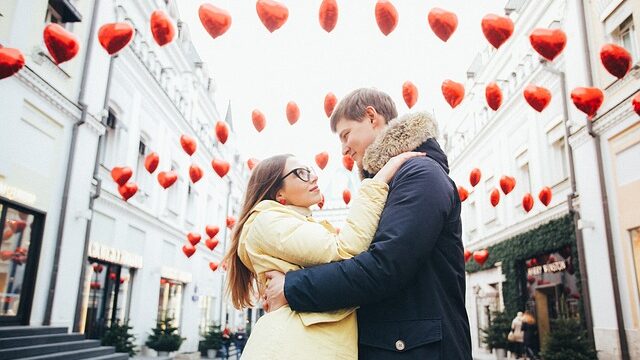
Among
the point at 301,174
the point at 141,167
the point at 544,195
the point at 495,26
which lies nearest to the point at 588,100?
the point at 495,26

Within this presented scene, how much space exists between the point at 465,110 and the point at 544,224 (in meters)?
10.9

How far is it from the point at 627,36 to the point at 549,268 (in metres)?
6.73

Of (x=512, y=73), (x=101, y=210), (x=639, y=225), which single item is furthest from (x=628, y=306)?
(x=101, y=210)

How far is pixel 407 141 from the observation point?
1.91 meters

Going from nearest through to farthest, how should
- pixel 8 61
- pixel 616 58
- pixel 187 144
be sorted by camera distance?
pixel 8 61 → pixel 616 58 → pixel 187 144

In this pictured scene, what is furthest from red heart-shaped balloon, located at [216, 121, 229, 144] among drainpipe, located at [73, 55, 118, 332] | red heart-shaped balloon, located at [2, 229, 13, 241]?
red heart-shaped balloon, located at [2, 229, 13, 241]

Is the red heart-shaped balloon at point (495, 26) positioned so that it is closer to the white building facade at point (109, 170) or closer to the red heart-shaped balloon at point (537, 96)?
the red heart-shaped balloon at point (537, 96)

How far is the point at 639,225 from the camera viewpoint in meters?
9.94

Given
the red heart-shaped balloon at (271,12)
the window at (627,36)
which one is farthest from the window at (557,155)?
the red heart-shaped balloon at (271,12)

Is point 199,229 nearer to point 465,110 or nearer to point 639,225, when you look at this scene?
point 465,110

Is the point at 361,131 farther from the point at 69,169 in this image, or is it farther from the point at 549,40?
the point at 69,169

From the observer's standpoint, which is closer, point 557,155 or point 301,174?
point 301,174

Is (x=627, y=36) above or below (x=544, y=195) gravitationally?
above

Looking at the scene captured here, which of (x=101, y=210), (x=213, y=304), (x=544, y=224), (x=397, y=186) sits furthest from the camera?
(x=213, y=304)
